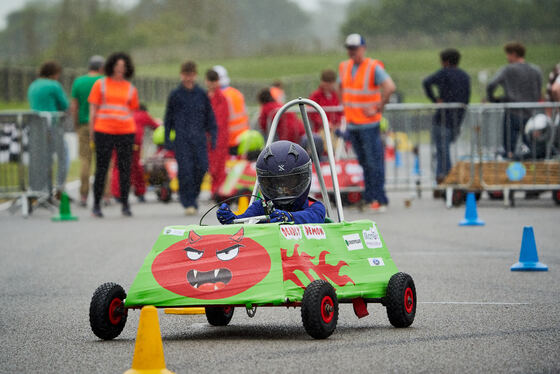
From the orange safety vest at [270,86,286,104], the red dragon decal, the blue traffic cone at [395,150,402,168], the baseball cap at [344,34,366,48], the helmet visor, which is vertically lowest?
the blue traffic cone at [395,150,402,168]

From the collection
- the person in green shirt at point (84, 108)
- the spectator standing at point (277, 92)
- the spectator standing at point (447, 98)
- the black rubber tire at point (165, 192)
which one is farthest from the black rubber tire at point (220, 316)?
the spectator standing at point (277, 92)

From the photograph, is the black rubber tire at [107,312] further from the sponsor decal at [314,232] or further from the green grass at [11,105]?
the green grass at [11,105]

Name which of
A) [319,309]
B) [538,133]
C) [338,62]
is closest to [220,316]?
[319,309]

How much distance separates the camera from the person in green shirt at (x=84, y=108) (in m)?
17.3

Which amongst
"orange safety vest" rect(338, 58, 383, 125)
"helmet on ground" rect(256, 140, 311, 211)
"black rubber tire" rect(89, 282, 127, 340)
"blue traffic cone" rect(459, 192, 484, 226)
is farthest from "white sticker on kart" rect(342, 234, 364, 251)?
"orange safety vest" rect(338, 58, 383, 125)

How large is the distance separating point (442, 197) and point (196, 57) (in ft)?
278

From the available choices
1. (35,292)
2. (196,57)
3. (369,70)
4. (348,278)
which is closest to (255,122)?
(369,70)

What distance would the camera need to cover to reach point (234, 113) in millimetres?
18062

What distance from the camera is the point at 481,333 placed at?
6.32 meters

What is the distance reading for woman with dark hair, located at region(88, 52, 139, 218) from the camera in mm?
15445

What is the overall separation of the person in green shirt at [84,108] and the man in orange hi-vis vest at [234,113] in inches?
75.2

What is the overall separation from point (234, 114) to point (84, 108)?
2.39 meters

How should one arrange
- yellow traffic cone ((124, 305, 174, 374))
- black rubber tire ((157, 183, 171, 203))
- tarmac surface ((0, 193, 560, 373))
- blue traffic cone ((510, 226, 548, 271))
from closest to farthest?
yellow traffic cone ((124, 305, 174, 374)), tarmac surface ((0, 193, 560, 373)), blue traffic cone ((510, 226, 548, 271)), black rubber tire ((157, 183, 171, 203))

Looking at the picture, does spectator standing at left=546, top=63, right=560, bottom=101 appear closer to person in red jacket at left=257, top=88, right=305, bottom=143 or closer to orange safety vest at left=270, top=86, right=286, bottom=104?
person in red jacket at left=257, top=88, right=305, bottom=143
